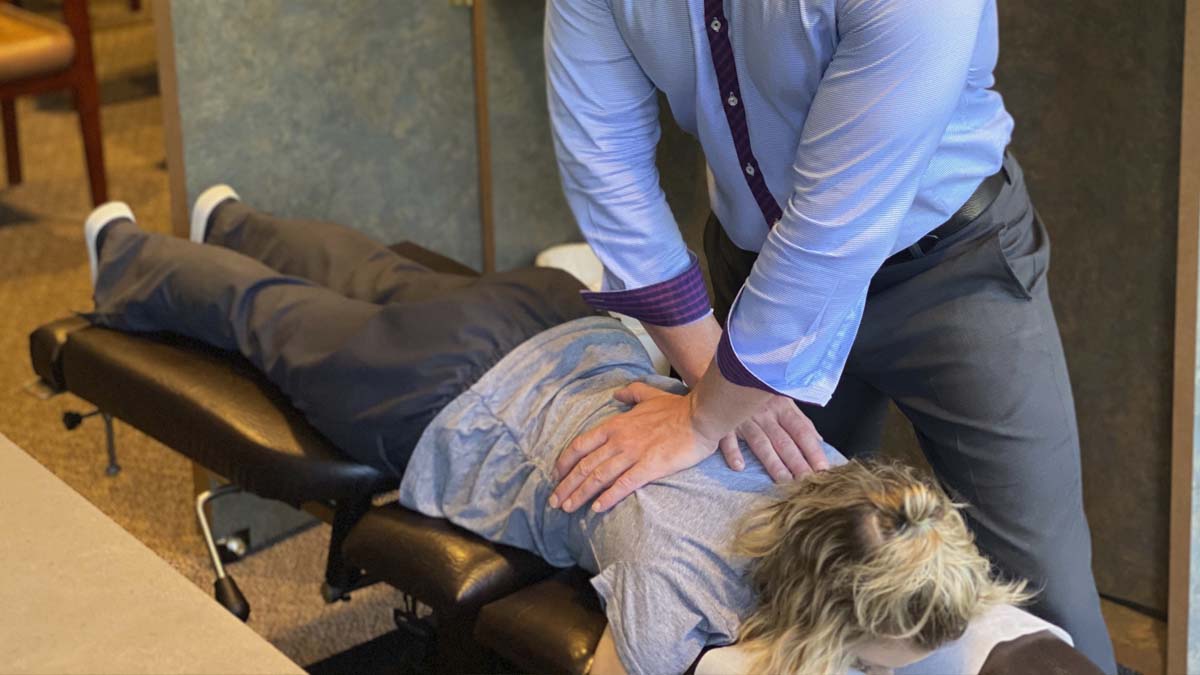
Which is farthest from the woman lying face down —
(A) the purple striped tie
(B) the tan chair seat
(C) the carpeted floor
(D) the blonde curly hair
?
(B) the tan chair seat

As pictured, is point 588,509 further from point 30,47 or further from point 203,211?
point 30,47

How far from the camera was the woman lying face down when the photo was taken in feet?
3.71

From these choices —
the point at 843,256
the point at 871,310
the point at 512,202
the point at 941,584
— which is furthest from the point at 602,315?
the point at 512,202

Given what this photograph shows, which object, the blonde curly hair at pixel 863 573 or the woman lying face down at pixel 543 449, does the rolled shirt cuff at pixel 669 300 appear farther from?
the blonde curly hair at pixel 863 573

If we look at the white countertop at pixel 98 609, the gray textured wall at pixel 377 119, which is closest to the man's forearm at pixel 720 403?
the white countertop at pixel 98 609

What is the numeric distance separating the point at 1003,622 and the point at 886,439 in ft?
2.97

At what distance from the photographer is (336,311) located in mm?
1752

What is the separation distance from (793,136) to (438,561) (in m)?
0.53

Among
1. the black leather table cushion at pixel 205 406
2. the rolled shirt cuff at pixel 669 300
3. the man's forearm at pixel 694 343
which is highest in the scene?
the rolled shirt cuff at pixel 669 300

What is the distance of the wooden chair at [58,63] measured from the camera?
3.22 metres

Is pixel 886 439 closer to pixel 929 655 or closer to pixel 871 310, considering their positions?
pixel 871 310

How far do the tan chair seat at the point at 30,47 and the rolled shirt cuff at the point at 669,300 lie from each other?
2.24 m

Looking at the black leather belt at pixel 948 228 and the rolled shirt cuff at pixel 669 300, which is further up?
the black leather belt at pixel 948 228

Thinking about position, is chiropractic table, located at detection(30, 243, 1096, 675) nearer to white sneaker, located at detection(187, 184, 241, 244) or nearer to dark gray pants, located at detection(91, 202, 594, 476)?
dark gray pants, located at detection(91, 202, 594, 476)
